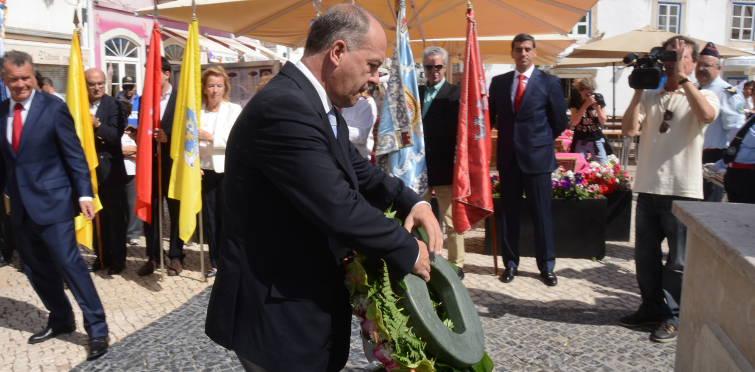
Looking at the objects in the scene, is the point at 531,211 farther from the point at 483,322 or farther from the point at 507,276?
the point at 483,322

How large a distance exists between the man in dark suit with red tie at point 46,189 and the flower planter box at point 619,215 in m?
5.60

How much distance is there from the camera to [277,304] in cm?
188

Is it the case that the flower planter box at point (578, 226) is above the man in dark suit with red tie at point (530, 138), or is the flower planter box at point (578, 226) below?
below

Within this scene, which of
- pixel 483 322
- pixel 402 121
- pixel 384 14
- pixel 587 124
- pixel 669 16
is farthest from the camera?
pixel 669 16

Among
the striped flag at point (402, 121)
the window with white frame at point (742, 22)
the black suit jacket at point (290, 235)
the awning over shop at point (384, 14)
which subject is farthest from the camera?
the window with white frame at point (742, 22)

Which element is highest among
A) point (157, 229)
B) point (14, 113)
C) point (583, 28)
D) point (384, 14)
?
point (583, 28)

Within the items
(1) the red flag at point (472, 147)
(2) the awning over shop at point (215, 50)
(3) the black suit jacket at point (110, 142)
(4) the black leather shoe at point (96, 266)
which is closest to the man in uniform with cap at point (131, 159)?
(3) the black suit jacket at point (110, 142)

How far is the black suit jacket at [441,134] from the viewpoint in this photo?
568cm

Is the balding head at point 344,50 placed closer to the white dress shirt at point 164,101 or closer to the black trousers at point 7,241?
the white dress shirt at point 164,101

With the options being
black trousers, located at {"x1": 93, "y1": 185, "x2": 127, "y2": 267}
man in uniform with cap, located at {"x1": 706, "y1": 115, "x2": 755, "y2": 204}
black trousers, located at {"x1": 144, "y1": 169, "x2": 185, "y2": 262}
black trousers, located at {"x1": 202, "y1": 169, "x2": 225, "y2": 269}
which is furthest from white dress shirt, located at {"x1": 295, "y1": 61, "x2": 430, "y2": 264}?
black trousers, located at {"x1": 93, "y1": 185, "x2": 127, "y2": 267}

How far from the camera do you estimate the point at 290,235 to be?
1.87m

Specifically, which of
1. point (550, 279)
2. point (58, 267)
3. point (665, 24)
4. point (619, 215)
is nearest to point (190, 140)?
point (58, 267)

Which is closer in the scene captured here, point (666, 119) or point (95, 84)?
point (666, 119)

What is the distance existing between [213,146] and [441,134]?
2301 millimetres
